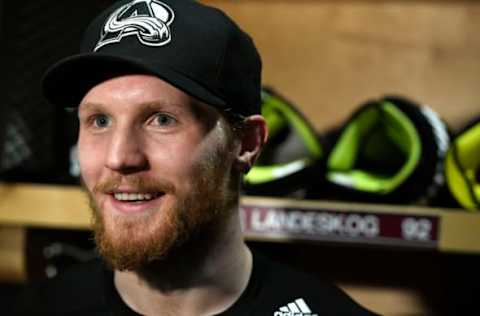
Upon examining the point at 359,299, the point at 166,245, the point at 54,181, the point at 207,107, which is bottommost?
the point at 359,299

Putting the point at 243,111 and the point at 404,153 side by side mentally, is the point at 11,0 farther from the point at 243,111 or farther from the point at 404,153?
the point at 404,153

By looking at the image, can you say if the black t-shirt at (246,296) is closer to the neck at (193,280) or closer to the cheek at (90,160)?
the neck at (193,280)

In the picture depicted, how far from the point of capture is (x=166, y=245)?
67 centimetres

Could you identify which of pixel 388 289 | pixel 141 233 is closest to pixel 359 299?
pixel 388 289

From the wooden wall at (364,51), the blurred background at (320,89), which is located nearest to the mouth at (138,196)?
the blurred background at (320,89)

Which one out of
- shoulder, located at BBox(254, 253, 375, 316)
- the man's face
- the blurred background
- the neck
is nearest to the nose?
the man's face

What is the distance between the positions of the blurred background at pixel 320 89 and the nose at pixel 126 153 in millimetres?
409

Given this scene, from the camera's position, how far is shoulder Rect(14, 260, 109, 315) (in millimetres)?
783

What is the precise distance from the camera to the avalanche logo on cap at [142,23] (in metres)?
0.67

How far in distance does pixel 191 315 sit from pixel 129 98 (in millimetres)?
250

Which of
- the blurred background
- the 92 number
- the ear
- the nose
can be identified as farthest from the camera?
the blurred background

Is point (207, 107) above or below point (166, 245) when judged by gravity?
above

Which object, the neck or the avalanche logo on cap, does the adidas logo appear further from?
the avalanche logo on cap

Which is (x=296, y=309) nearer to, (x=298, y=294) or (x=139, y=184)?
(x=298, y=294)
